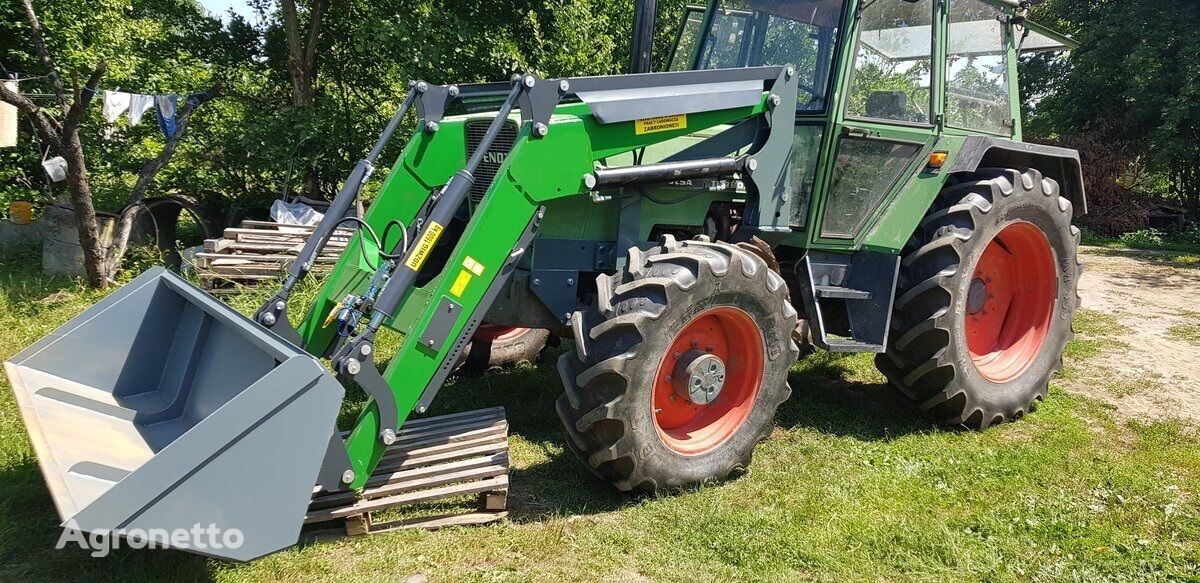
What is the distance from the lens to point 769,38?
4801mm

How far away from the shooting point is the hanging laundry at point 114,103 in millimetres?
8305

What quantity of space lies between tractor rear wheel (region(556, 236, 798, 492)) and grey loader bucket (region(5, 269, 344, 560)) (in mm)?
1132

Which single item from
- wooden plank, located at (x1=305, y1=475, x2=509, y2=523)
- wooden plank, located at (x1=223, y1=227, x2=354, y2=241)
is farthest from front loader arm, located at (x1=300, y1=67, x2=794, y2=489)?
wooden plank, located at (x1=223, y1=227, x2=354, y2=241)

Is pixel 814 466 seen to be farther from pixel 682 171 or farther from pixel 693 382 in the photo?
pixel 682 171

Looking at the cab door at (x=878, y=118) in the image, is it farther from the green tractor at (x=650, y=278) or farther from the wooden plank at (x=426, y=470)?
the wooden plank at (x=426, y=470)

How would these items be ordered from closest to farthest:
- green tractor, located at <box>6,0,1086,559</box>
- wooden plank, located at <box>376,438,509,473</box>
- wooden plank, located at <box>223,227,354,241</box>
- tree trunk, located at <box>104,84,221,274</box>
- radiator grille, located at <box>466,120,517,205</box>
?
green tractor, located at <box>6,0,1086,559</box>, wooden plank, located at <box>376,438,509,473</box>, radiator grille, located at <box>466,120,517,205</box>, wooden plank, located at <box>223,227,354,241</box>, tree trunk, located at <box>104,84,221,274</box>

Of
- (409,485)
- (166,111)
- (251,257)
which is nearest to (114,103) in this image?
(166,111)

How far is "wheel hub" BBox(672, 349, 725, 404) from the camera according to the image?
3.90m

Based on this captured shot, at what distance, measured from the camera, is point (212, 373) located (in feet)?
12.1

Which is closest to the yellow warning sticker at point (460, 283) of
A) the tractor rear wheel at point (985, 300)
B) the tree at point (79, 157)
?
the tractor rear wheel at point (985, 300)

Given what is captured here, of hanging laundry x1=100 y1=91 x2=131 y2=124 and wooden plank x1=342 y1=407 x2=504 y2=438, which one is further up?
hanging laundry x1=100 y1=91 x2=131 y2=124

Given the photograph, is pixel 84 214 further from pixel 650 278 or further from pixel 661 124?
pixel 650 278

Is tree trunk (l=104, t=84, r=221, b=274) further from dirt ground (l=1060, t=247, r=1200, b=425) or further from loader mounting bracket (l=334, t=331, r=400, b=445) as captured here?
dirt ground (l=1060, t=247, r=1200, b=425)

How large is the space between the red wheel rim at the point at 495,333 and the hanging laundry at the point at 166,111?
17.1ft
